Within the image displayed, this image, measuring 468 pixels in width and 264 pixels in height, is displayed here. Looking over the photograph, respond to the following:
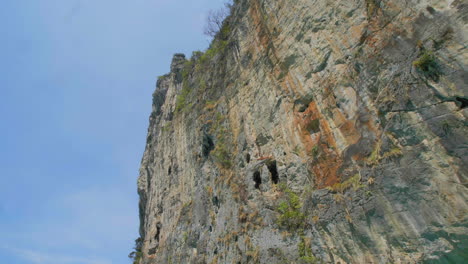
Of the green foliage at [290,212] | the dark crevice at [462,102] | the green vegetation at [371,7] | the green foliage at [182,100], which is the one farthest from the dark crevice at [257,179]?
the green foliage at [182,100]

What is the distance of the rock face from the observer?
7.17 metres

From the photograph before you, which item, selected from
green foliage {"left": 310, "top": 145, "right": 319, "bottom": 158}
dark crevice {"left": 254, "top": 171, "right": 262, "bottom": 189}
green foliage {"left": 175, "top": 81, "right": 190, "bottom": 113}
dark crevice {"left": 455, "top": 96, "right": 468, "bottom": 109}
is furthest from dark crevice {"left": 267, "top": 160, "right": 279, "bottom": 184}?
green foliage {"left": 175, "top": 81, "right": 190, "bottom": 113}

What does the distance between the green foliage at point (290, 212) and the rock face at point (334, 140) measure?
1.7 inches

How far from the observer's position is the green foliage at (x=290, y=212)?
10695 mm

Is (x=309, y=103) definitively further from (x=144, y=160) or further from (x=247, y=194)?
(x=144, y=160)

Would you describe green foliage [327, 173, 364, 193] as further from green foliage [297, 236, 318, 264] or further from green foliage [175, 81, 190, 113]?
green foliage [175, 81, 190, 113]

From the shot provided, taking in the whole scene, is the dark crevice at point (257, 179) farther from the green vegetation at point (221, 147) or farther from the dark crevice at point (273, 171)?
the green vegetation at point (221, 147)

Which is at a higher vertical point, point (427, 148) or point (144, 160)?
point (144, 160)

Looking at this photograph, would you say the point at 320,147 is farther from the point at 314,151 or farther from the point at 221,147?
the point at 221,147

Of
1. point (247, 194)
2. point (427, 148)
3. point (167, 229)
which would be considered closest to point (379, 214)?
point (427, 148)

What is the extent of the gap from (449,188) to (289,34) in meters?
8.69

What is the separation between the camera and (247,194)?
44.1ft

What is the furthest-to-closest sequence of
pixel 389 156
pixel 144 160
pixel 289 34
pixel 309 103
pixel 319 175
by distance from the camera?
pixel 144 160
pixel 289 34
pixel 309 103
pixel 319 175
pixel 389 156

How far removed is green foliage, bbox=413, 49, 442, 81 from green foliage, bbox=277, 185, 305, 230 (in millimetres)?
5653
